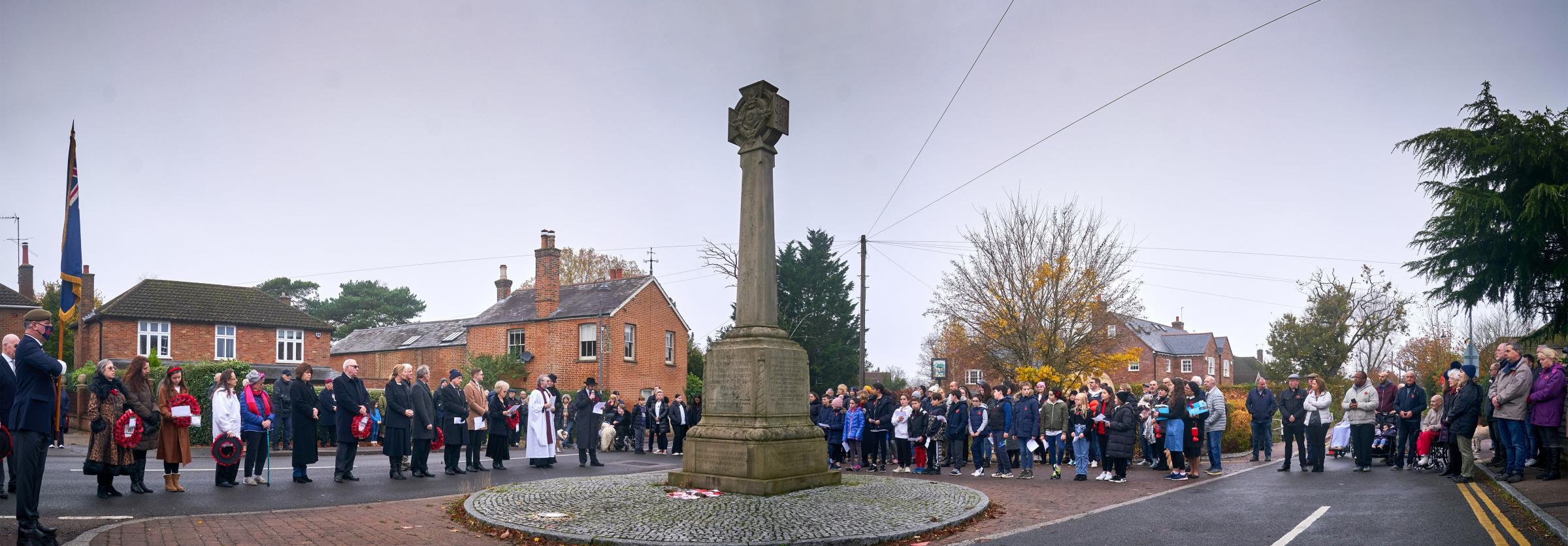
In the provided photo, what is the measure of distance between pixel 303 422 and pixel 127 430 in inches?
101

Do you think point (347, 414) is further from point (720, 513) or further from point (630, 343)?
point (630, 343)

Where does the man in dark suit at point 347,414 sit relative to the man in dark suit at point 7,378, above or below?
below

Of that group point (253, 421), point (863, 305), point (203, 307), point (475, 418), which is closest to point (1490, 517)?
point (475, 418)

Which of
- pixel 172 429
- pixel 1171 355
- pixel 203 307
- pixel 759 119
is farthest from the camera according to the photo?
pixel 1171 355

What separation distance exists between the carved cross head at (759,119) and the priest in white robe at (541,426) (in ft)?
22.0

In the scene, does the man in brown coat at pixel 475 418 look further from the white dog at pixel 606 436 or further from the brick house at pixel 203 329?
the brick house at pixel 203 329

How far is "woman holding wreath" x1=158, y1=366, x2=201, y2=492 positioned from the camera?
1138 cm

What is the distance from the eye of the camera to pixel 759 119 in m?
12.1

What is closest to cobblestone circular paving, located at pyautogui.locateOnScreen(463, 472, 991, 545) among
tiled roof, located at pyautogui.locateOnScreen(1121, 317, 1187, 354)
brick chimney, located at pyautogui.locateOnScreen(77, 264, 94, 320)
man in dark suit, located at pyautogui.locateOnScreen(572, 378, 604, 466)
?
man in dark suit, located at pyautogui.locateOnScreen(572, 378, 604, 466)

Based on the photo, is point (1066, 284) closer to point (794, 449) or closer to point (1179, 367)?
point (794, 449)

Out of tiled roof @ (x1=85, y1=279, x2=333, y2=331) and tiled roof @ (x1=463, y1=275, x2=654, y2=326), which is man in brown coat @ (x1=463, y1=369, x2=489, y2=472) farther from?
tiled roof @ (x1=85, y1=279, x2=333, y2=331)

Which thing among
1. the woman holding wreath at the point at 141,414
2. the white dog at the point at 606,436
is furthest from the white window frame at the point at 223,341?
the woman holding wreath at the point at 141,414

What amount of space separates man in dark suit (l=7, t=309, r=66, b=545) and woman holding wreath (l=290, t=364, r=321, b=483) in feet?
17.6

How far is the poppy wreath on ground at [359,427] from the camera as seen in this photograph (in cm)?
1313
